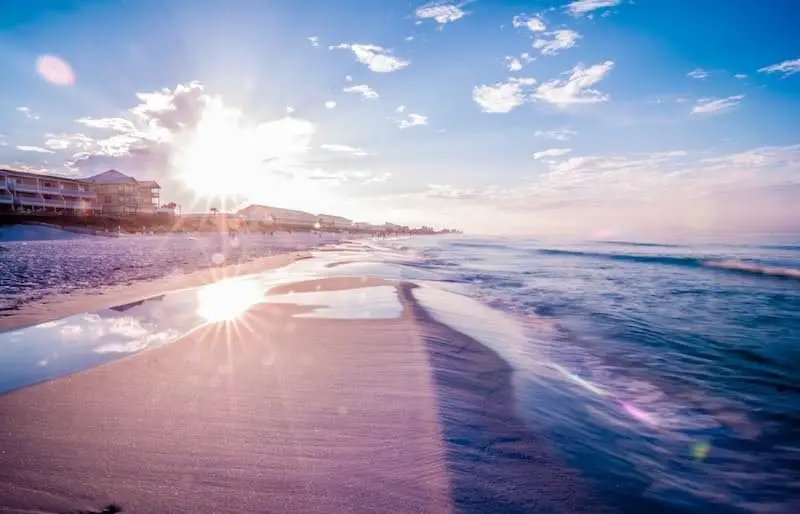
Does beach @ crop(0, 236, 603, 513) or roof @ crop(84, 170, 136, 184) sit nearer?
beach @ crop(0, 236, 603, 513)

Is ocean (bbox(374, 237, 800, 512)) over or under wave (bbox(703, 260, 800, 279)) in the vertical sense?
under

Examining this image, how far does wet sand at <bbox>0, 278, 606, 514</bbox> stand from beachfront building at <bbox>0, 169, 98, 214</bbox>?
77224 mm

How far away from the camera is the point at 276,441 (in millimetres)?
3611

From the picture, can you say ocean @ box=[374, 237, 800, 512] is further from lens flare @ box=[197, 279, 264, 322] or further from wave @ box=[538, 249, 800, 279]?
wave @ box=[538, 249, 800, 279]

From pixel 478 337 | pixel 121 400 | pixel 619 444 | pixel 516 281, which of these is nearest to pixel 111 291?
pixel 121 400

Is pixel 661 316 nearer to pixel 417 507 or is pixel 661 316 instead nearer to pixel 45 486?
pixel 417 507

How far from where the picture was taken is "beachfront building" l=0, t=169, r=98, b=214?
205ft

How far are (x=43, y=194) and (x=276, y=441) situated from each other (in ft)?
303

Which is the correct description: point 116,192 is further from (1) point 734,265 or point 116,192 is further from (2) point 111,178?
(1) point 734,265

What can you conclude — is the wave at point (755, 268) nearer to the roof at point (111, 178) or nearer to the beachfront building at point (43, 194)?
the beachfront building at point (43, 194)

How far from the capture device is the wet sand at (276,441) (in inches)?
112

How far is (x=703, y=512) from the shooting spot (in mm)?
3297

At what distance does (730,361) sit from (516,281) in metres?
13.1

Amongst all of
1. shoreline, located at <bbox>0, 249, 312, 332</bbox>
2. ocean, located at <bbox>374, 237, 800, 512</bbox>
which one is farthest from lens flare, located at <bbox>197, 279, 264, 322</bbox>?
ocean, located at <bbox>374, 237, 800, 512</bbox>
